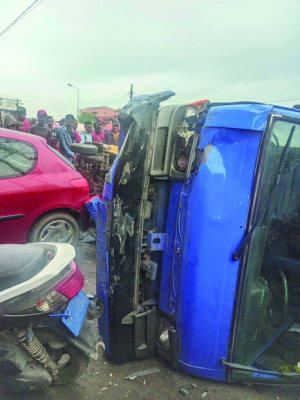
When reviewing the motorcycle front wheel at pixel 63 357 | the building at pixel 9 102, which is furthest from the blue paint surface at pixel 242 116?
the building at pixel 9 102

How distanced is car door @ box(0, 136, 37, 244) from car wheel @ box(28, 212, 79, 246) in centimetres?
15

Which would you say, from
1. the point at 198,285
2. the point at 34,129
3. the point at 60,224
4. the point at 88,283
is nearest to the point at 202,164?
the point at 198,285

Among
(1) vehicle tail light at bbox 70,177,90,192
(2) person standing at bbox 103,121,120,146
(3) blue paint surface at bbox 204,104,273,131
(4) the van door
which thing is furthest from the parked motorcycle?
(2) person standing at bbox 103,121,120,146

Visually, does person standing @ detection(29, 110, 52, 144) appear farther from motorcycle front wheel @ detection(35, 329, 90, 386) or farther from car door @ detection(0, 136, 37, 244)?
motorcycle front wheel @ detection(35, 329, 90, 386)

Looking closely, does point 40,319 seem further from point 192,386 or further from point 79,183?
point 79,183

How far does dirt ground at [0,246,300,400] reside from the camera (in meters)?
2.09

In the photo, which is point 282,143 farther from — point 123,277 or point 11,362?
point 11,362

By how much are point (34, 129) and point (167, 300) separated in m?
6.67

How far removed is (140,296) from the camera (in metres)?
2.27

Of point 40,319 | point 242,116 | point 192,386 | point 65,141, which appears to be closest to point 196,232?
point 242,116

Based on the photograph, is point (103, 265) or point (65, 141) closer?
point (103, 265)

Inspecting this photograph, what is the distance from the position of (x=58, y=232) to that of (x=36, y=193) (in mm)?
664

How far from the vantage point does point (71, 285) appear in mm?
1880

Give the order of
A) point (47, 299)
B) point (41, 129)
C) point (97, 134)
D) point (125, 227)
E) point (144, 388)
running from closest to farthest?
1. point (47, 299)
2. point (125, 227)
3. point (144, 388)
4. point (41, 129)
5. point (97, 134)
